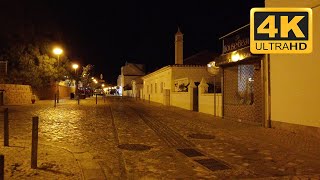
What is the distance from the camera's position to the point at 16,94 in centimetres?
2969

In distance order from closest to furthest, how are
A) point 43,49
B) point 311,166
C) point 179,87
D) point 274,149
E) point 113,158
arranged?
point 311,166
point 113,158
point 274,149
point 179,87
point 43,49

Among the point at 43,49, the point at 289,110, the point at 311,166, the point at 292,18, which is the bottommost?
the point at 311,166

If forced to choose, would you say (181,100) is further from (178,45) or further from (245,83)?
(245,83)

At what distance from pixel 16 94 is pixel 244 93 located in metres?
20.2

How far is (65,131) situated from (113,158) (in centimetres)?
487

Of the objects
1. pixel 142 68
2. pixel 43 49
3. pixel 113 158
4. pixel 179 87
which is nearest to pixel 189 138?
pixel 113 158

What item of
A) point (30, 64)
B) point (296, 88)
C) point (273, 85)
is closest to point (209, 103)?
point (273, 85)

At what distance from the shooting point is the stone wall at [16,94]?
93.2ft

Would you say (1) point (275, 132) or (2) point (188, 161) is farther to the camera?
(1) point (275, 132)

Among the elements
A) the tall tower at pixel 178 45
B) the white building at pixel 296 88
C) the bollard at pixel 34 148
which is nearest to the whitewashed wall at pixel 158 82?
the tall tower at pixel 178 45

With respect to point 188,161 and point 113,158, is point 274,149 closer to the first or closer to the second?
point 188,161

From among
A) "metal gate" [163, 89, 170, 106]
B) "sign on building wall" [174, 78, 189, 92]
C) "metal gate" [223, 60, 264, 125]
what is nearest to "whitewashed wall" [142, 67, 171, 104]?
"metal gate" [163, 89, 170, 106]

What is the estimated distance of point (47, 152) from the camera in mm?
8430

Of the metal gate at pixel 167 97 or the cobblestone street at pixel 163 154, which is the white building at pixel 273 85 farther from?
the metal gate at pixel 167 97
